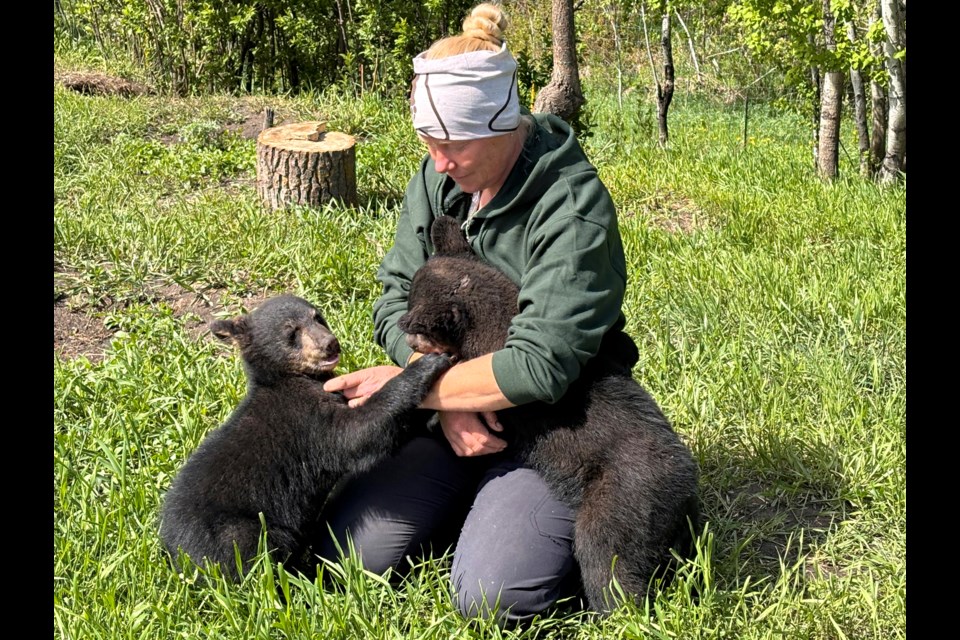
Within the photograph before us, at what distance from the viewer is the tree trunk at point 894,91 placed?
7914mm

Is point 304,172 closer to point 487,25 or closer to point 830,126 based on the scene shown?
point 487,25

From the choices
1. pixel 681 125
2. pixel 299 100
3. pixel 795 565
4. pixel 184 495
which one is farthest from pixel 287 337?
pixel 681 125

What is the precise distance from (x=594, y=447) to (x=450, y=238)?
39.0 inches

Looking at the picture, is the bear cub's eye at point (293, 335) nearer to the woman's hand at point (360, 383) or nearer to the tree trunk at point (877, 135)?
the woman's hand at point (360, 383)

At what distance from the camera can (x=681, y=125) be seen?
13.4m

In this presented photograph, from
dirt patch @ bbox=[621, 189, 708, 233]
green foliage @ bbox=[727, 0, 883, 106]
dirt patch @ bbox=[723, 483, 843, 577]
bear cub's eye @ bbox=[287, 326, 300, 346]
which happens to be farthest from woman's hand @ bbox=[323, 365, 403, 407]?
green foliage @ bbox=[727, 0, 883, 106]

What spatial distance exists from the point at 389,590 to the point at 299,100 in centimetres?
877

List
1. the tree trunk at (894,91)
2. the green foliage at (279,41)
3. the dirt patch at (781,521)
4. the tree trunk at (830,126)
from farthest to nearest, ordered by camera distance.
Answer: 1. the green foliage at (279,41)
2. the tree trunk at (830,126)
3. the tree trunk at (894,91)
4. the dirt patch at (781,521)

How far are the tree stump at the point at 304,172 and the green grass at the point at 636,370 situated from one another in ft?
0.65

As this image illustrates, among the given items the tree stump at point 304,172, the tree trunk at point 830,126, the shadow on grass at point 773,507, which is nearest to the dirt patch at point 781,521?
the shadow on grass at point 773,507

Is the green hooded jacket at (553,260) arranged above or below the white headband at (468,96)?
below

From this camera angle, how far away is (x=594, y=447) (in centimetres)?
314

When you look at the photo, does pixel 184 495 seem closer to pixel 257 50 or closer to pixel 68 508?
pixel 68 508

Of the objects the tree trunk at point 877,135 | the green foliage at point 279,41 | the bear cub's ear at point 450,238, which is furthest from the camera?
the green foliage at point 279,41
